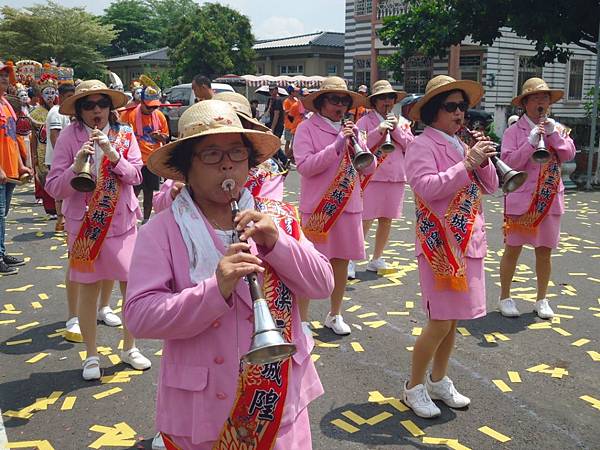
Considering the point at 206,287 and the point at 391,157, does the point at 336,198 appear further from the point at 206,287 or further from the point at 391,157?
the point at 206,287

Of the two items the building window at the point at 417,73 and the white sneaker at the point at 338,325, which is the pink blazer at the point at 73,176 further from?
the building window at the point at 417,73

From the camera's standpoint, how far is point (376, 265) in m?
7.47

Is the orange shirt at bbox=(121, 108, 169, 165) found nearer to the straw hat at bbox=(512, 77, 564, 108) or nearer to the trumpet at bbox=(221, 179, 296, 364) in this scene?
the straw hat at bbox=(512, 77, 564, 108)

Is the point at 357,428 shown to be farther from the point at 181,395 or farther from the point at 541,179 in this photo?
the point at 541,179

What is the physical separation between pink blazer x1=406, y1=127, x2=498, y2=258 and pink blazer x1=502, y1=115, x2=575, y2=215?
1791mm

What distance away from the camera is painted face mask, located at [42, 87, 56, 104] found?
32.6 ft

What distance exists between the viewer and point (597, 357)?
4980 mm

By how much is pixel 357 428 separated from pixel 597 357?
231 centimetres

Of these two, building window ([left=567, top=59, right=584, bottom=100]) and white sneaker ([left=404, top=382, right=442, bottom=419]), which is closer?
white sneaker ([left=404, top=382, right=442, bottom=419])

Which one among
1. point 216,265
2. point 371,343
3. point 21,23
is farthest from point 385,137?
point 21,23

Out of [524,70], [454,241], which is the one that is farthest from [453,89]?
[524,70]

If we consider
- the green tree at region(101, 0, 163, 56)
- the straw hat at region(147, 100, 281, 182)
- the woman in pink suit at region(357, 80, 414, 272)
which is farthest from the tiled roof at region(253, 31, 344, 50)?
the straw hat at region(147, 100, 281, 182)

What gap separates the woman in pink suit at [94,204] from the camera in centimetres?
451

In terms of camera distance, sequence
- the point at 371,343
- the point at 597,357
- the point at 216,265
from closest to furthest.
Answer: the point at 216,265
the point at 597,357
the point at 371,343
